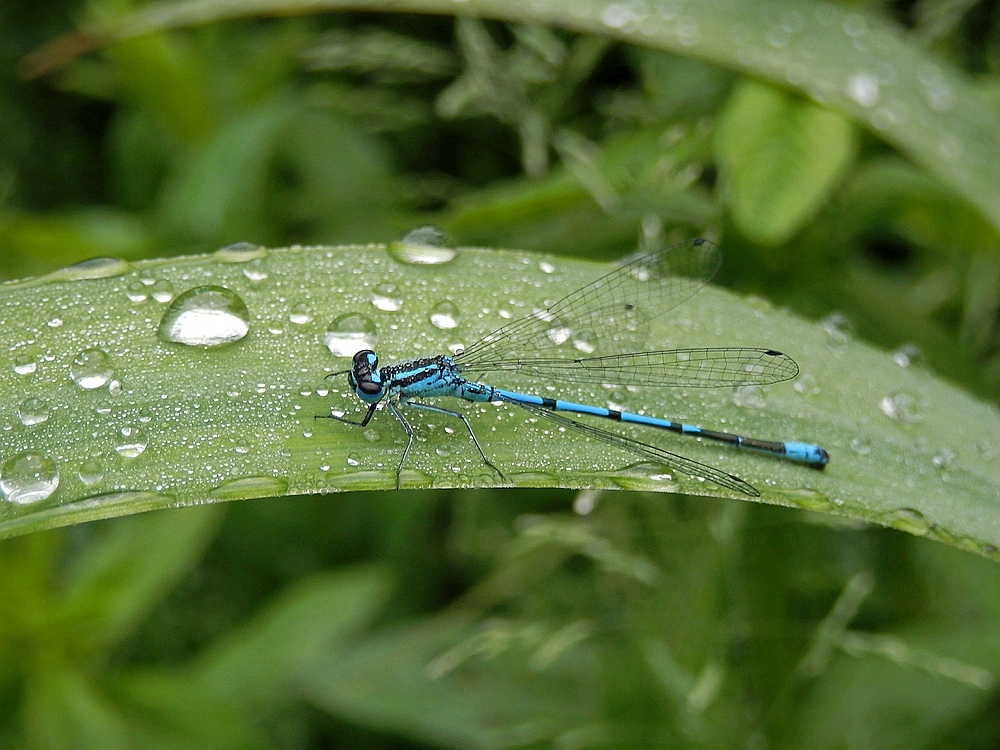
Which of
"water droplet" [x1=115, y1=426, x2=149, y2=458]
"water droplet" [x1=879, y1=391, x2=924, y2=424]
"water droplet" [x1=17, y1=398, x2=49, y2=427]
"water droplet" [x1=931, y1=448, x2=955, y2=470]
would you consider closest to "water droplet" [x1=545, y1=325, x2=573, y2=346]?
"water droplet" [x1=879, y1=391, x2=924, y2=424]

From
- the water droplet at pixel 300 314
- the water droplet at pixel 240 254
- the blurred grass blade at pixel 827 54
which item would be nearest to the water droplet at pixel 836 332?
the blurred grass blade at pixel 827 54

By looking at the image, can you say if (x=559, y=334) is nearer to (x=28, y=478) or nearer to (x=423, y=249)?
(x=423, y=249)

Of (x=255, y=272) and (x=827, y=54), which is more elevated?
(x=827, y=54)

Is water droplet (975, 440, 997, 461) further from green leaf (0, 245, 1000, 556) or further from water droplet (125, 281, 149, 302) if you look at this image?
water droplet (125, 281, 149, 302)

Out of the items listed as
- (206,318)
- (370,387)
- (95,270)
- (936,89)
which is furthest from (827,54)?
(95,270)

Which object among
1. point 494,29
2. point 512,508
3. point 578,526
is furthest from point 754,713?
point 494,29

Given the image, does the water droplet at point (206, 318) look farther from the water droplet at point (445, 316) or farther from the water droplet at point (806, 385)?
the water droplet at point (806, 385)
